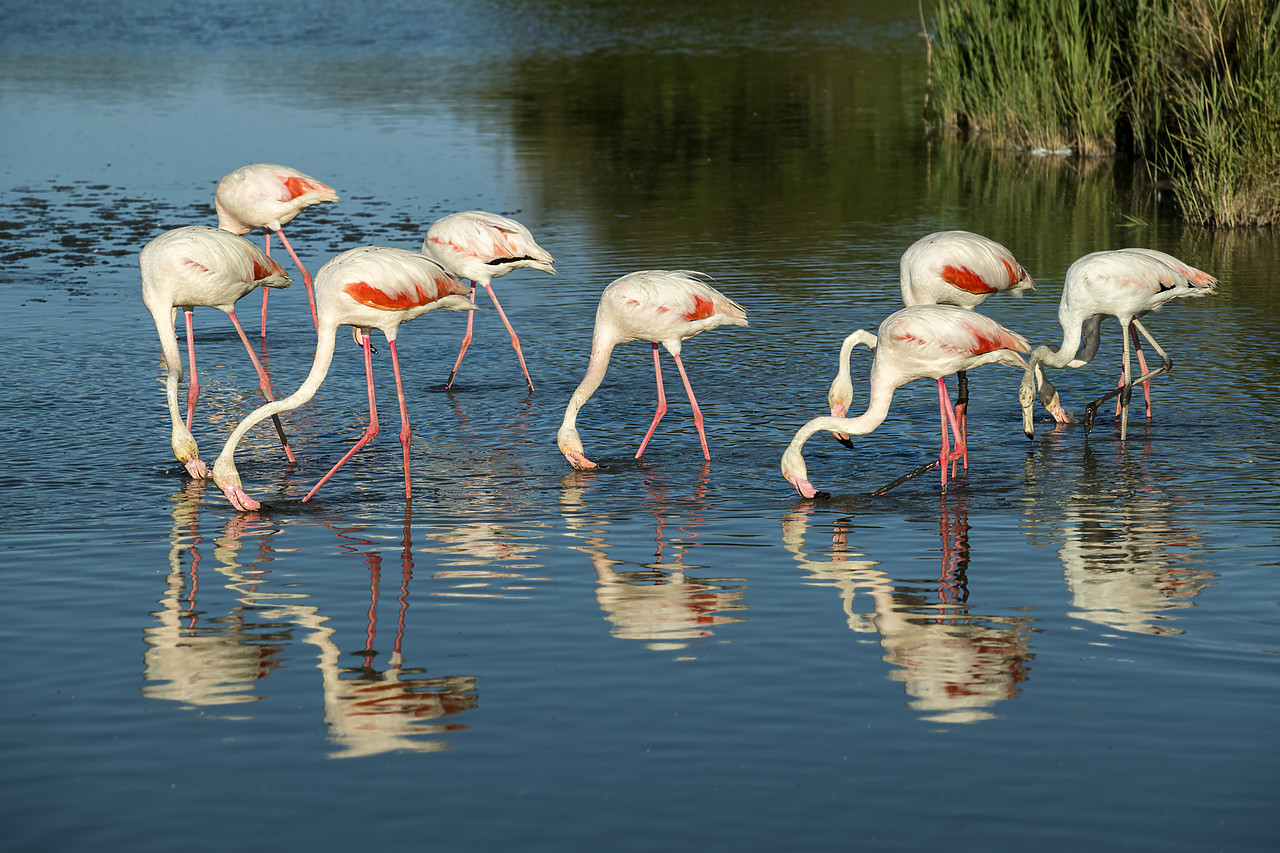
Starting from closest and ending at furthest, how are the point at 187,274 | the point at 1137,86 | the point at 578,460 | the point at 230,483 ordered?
the point at 230,483 < the point at 578,460 < the point at 187,274 < the point at 1137,86

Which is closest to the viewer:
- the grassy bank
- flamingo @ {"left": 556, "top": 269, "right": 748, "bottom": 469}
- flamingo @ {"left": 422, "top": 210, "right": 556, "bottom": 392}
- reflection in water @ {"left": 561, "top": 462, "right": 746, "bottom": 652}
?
reflection in water @ {"left": 561, "top": 462, "right": 746, "bottom": 652}

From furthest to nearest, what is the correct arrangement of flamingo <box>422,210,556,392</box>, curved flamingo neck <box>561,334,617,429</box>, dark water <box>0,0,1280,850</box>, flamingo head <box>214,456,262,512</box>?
flamingo <box>422,210,556,392</box> → curved flamingo neck <box>561,334,617,429</box> → flamingo head <box>214,456,262,512</box> → dark water <box>0,0,1280,850</box>

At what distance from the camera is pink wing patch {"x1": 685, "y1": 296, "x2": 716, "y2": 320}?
895 centimetres

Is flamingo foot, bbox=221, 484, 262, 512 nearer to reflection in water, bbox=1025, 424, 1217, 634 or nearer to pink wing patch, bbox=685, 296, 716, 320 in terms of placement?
pink wing patch, bbox=685, 296, 716, 320

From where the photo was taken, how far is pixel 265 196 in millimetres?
11852

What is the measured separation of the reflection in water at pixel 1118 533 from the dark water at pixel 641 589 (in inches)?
1.1

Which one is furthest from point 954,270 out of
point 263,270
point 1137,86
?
point 1137,86

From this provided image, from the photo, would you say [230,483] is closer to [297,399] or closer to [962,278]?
[297,399]

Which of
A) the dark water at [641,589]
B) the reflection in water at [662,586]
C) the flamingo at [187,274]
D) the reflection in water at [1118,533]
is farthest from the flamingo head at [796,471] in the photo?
the flamingo at [187,274]

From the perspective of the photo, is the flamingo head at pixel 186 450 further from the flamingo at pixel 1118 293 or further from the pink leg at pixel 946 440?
the flamingo at pixel 1118 293

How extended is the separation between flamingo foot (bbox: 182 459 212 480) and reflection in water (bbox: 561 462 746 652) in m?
2.01

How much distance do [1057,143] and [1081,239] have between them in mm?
5018

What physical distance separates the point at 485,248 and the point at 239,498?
11.2 ft

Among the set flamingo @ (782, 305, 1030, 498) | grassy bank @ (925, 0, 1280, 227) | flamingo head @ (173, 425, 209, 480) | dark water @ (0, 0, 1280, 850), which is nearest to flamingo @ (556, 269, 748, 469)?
dark water @ (0, 0, 1280, 850)
